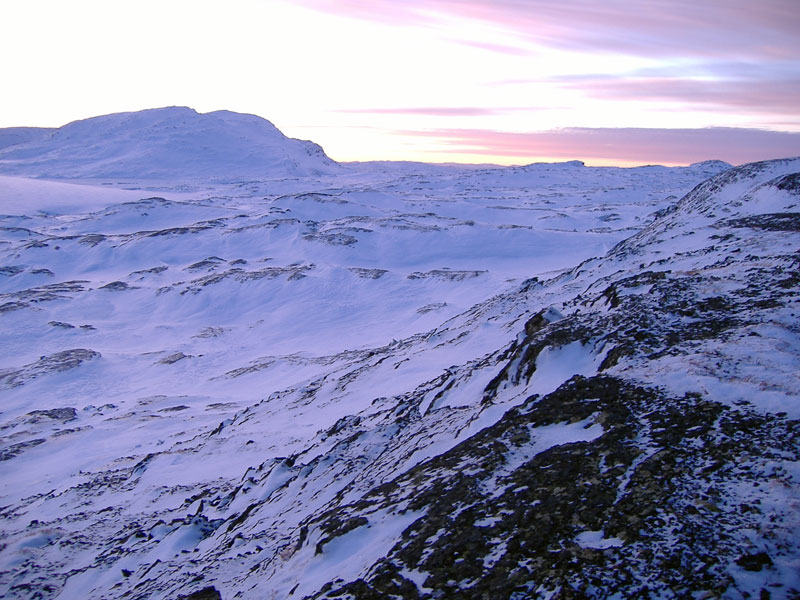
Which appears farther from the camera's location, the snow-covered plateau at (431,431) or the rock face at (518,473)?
the snow-covered plateau at (431,431)

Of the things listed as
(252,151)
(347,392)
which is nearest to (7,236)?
(347,392)

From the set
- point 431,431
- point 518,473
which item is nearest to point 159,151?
point 431,431

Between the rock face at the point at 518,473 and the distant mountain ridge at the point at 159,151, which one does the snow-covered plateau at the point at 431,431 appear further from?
the distant mountain ridge at the point at 159,151

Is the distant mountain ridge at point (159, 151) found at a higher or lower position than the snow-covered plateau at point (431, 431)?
higher

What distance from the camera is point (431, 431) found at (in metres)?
10.1

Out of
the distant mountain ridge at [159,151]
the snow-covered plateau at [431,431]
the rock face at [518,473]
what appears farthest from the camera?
the distant mountain ridge at [159,151]

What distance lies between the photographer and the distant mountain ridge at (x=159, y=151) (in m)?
152

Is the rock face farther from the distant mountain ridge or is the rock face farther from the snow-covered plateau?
the distant mountain ridge

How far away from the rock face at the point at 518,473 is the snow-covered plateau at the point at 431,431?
40mm

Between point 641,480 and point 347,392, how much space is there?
14.3m

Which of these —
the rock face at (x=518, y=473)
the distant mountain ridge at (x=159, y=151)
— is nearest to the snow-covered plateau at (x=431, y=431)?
the rock face at (x=518, y=473)

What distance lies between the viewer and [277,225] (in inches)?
2355

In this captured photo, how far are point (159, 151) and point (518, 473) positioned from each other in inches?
7143

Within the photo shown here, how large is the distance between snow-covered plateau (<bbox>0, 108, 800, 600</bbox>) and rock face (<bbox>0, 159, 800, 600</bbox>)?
1.6 inches
